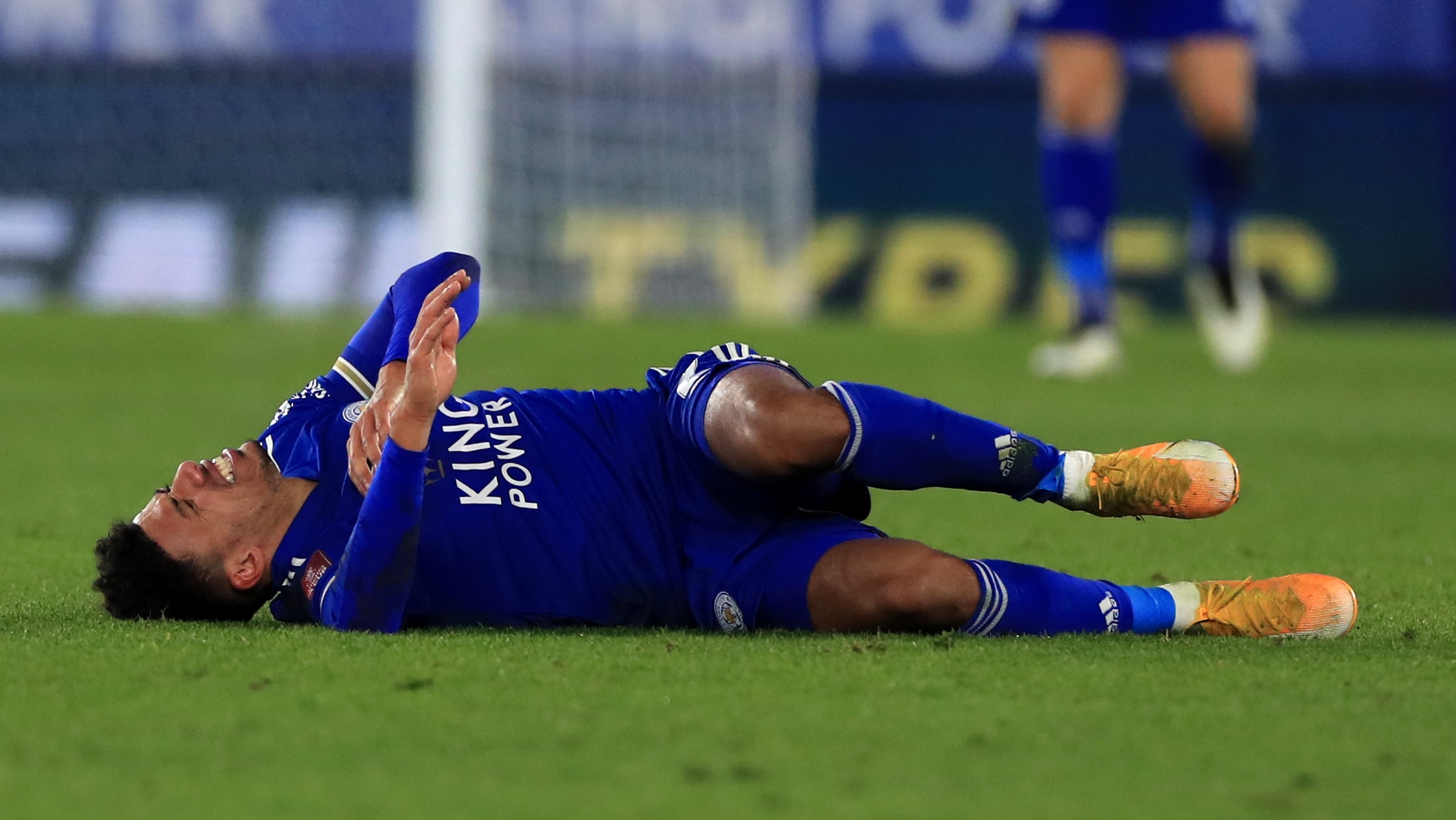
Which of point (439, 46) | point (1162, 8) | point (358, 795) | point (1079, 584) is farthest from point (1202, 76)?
point (358, 795)

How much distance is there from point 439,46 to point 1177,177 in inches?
231

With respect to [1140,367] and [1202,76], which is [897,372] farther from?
[1202,76]

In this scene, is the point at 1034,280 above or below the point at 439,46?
below

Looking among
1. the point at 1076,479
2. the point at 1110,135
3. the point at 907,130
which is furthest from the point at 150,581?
the point at 907,130

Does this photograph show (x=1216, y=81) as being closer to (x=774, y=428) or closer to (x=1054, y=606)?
(x=1054, y=606)

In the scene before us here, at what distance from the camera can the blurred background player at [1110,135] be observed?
327 inches

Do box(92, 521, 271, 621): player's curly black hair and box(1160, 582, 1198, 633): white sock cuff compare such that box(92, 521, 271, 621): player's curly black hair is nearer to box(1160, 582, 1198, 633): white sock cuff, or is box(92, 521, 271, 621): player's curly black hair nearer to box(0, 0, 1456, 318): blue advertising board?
box(1160, 582, 1198, 633): white sock cuff

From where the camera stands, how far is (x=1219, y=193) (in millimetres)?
8742

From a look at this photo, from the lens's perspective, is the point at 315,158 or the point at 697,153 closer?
the point at 697,153

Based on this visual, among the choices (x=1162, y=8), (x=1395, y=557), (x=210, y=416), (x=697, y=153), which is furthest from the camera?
(x=697, y=153)

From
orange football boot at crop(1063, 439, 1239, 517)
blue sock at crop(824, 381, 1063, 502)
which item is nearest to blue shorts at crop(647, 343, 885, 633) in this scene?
blue sock at crop(824, 381, 1063, 502)

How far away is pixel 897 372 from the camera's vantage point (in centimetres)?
870

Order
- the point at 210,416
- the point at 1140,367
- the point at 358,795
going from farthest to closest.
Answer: the point at 1140,367
the point at 210,416
the point at 358,795

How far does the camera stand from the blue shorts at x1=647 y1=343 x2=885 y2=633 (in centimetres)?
294
